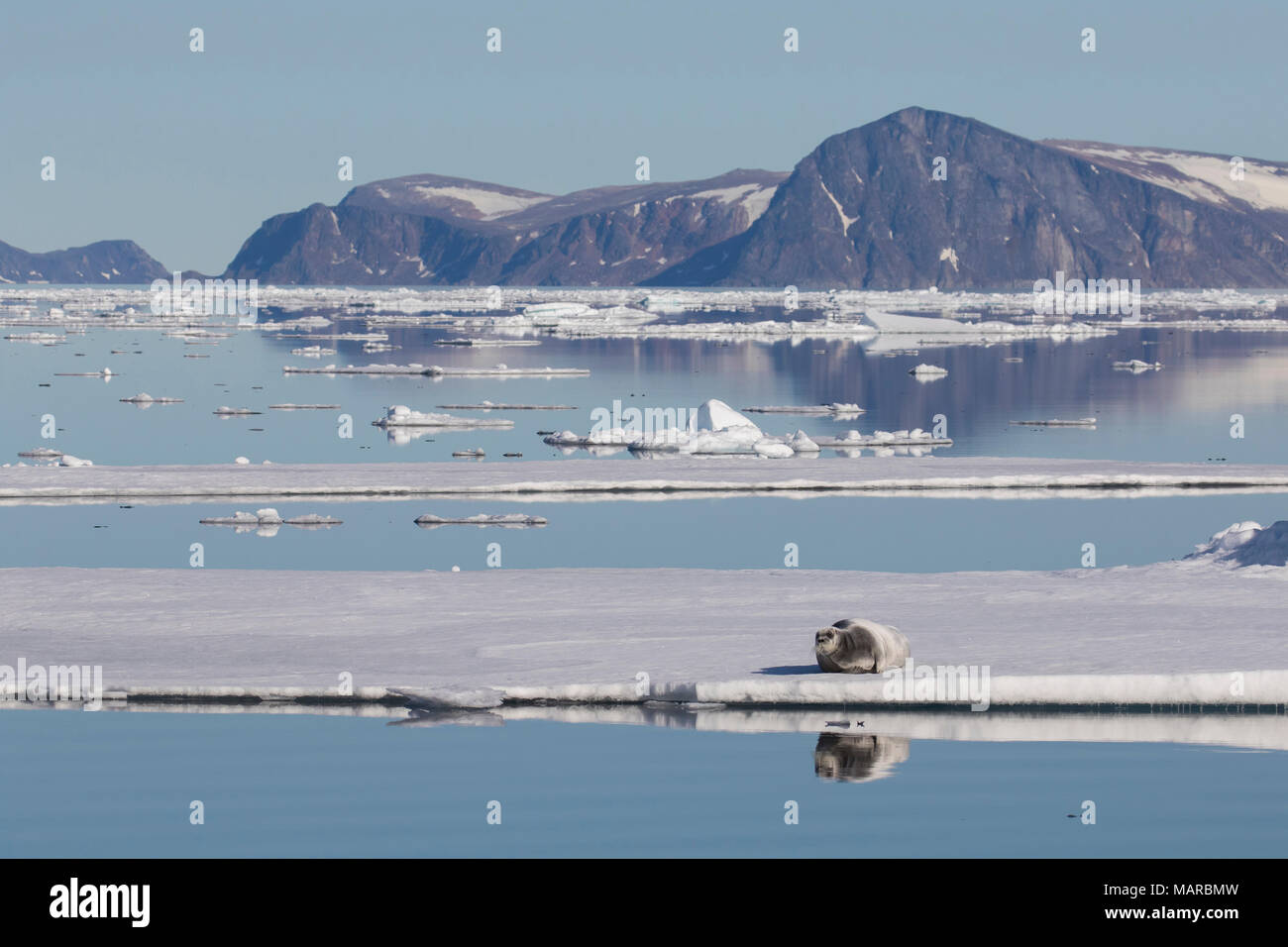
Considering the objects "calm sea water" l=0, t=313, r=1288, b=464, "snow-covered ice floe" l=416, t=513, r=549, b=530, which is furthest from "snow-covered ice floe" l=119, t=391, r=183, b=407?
"snow-covered ice floe" l=416, t=513, r=549, b=530

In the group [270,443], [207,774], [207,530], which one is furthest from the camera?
[270,443]

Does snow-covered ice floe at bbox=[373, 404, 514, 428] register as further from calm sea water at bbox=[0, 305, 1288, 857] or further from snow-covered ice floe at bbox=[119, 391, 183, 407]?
snow-covered ice floe at bbox=[119, 391, 183, 407]

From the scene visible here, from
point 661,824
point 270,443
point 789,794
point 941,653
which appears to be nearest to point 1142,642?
point 941,653

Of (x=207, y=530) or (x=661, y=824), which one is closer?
(x=661, y=824)

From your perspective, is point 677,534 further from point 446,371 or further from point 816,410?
point 446,371

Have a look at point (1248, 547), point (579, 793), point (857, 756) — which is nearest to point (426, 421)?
point (1248, 547)
